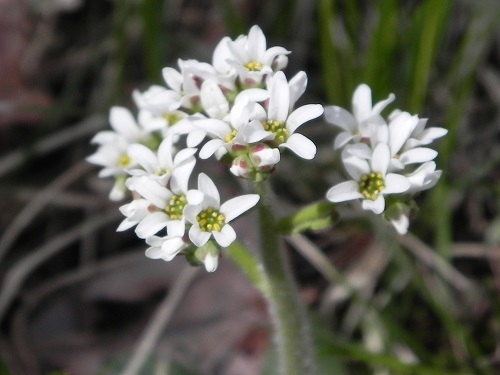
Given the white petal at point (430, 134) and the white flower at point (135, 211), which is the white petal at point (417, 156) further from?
the white flower at point (135, 211)

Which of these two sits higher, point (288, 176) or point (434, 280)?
point (288, 176)

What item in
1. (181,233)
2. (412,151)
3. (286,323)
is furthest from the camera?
(286,323)

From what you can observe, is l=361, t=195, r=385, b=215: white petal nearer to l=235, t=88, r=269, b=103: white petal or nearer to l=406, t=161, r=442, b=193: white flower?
l=406, t=161, r=442, b=193: white flower

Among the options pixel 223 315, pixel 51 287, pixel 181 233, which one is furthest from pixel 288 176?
pixel 181 233

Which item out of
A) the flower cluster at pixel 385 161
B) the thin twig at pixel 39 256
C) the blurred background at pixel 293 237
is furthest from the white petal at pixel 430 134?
the thin twig at pixel 39 256

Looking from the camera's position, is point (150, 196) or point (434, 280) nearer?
point (150, 196)

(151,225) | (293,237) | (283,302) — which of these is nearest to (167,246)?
(151,225)

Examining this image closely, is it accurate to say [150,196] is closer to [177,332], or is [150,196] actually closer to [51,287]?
[177,332]

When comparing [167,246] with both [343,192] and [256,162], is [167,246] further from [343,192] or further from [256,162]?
[343,192]
